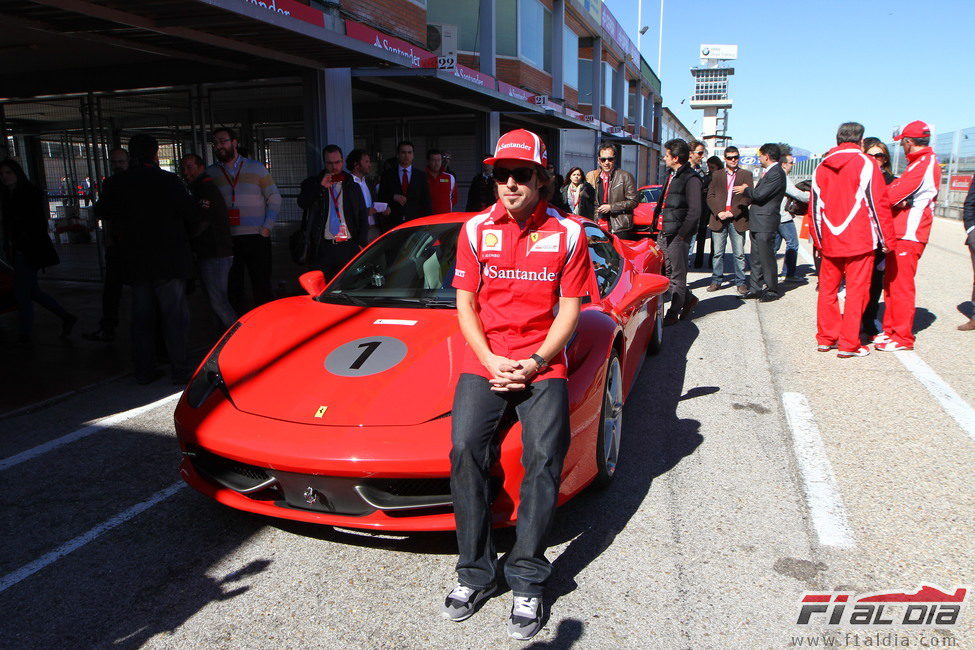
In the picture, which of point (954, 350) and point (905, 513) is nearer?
point (905, 513)

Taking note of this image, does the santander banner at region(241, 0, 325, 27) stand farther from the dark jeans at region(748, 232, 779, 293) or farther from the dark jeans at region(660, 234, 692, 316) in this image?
the dark jeans at region(748, 232, 779, 293)

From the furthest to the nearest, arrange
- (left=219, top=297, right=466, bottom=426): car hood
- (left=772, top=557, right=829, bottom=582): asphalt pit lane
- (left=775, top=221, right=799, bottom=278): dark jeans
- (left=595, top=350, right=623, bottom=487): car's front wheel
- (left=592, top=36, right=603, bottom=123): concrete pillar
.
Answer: (left=592, top=36, right=603, bottom=123): concrete pillar, (left=775, top=221, right=799, bottom=278): dark jeans, (left=595, top=350, right=623, bottom=487): car's front wheel, (left=219, top=297, right=466, bottom=426): car hood, (left=772, top=557, right=829, bottom=582): asphalt pit lane

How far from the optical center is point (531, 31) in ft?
66.9

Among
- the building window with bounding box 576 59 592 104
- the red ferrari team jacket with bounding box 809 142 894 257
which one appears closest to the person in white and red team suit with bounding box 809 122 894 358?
the red ferrari team jacket with bounding box 809 142 894 257

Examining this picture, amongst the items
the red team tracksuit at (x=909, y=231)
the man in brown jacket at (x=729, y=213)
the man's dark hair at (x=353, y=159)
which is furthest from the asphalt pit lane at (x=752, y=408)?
the man in brown jacket at (x=729, y=213)

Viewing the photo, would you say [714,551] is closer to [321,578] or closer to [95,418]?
[321,578]

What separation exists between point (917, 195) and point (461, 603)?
5.79m

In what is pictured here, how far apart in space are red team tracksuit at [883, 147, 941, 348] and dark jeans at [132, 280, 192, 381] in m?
5.85

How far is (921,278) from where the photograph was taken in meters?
10.9

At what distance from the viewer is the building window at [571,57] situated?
2416 centimetres

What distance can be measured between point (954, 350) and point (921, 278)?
17.0 ft

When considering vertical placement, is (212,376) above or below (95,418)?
above

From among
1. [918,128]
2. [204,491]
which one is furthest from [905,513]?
[918,128]

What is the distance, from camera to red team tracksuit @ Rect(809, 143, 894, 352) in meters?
5.89
